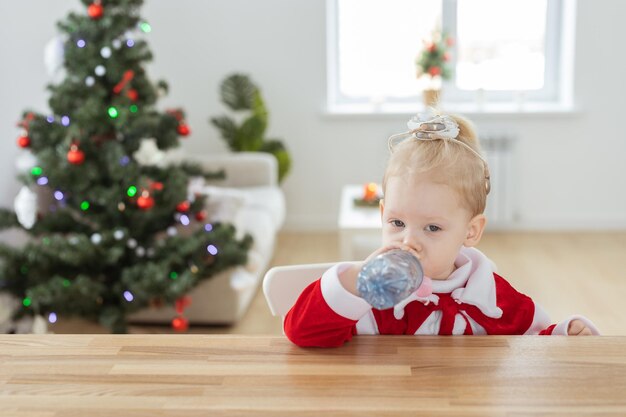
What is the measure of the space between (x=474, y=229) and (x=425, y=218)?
0.15 m

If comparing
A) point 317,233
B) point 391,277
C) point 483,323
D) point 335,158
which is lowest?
point 317,233

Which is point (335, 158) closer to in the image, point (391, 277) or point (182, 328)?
point (182, 328)

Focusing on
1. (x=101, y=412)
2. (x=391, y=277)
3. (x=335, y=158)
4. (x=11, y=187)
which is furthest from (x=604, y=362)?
(x=335, y=158)

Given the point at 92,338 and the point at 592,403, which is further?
the point at 92,338

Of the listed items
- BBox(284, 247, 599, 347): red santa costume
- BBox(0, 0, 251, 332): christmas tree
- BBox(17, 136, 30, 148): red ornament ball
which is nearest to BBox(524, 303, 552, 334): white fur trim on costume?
BBox(284, 247, 599, 347): red santa costume

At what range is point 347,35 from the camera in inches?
222

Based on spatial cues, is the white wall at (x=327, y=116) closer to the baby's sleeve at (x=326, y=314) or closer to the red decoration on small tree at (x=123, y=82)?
the red decoration on small tree at (x=123, y=82)

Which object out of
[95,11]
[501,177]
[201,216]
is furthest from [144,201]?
[501,177]

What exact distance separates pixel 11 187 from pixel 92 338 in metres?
2.84

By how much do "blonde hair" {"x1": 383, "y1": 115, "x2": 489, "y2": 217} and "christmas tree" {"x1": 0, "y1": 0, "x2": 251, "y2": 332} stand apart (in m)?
2.01

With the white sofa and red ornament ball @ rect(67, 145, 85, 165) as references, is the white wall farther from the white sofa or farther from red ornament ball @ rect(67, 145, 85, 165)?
red ornament ball @ rect(67, 145, 85, 165)

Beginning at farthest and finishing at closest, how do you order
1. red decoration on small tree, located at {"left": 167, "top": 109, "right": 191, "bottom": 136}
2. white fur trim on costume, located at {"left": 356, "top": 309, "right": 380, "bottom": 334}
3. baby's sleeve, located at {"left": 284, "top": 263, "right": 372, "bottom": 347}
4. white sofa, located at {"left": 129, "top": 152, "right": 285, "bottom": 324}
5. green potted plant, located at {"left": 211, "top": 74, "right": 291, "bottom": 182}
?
green potted plant, located at {"left": 211, "top": 74, "right": 291, "bottom": 182} → white sofa, located at {"left": 129, "top": 152, "right": 285, "bottom": 324} → red decoration on small tree, located at {"left": 167, "top": 109, "right": 191, "bottom": 136} → white fur trim on costume, located at {"left": 356, "top": 309, "right": 380, "bottom": 334} → baby's sleeve, located at {"left": 284, "top": 263, "right": 372, "bottom": 347}

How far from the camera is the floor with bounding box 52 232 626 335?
3736 mm

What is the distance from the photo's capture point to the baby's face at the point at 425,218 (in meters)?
1.23
